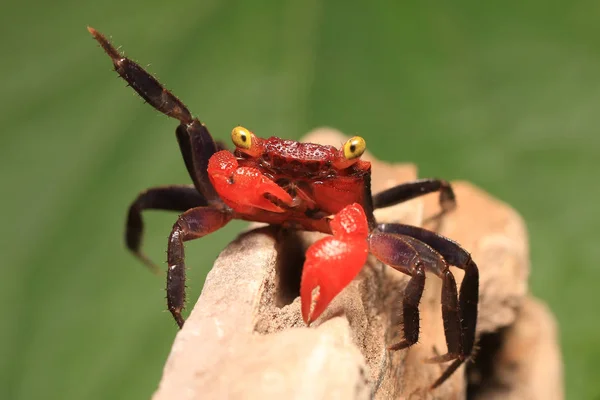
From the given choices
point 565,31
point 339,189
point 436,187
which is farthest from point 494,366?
point 565,31

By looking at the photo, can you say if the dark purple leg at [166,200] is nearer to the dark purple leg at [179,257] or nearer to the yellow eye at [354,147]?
the dark purple leg at [179,257]

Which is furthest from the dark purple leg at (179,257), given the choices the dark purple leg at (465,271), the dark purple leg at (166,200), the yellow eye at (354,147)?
the dark purple leg at (465,271)

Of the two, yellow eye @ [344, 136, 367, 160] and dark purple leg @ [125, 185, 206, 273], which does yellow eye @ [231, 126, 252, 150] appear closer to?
yellow eye @ [344, 136, 367, 160]

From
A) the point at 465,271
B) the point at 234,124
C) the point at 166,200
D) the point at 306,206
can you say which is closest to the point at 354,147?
the point at 306,206

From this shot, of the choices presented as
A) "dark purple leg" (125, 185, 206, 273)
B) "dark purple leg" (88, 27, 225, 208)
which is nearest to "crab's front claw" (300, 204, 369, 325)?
"dark purple leg" (88, 27, 225, 208)

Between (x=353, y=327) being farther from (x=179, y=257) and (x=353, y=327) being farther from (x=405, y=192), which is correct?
(x=405, y=192)

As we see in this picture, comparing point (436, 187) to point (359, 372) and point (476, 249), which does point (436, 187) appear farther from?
point (359, 372)
